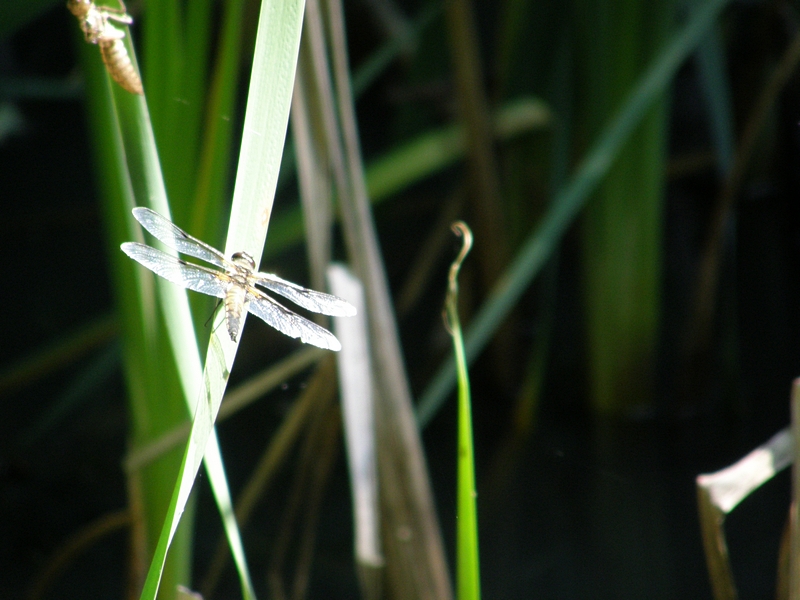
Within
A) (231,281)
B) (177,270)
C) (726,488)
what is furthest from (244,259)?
(726,488)

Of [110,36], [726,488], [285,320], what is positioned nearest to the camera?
[110,36]

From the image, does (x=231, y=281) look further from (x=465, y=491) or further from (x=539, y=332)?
(x=539, y=332)

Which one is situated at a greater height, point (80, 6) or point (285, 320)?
point (80, 6)

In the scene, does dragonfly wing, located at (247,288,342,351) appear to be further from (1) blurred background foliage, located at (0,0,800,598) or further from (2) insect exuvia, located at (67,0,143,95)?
(2) insect exuvia, located at (67,0,143,95)

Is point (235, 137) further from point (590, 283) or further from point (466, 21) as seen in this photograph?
point (590, 283)

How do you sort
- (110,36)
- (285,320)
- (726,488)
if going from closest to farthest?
(110,36)
(726,488)
(285,320)

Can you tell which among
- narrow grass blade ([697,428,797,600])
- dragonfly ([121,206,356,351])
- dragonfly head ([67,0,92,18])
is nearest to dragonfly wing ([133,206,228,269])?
Result: dragonfly ([121,206,356,351])

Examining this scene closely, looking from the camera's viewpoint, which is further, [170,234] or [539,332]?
[539,332]
